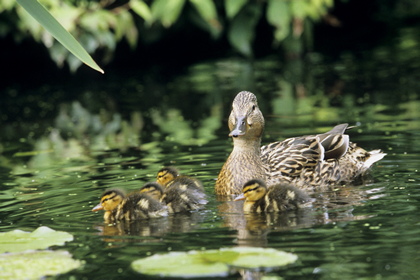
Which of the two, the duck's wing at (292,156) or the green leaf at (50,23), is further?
the duck's wing at (292,156)

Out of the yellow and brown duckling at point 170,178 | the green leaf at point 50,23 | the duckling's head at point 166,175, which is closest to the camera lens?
the green leaf at point 50,23

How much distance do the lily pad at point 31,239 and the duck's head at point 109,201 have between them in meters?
0.60

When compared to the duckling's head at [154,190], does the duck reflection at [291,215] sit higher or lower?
lower

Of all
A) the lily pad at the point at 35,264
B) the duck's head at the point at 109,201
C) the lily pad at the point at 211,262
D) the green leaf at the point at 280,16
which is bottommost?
the lily pad at the point at 211,262

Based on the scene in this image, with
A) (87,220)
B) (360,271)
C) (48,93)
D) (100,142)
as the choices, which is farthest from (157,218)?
(48,93)

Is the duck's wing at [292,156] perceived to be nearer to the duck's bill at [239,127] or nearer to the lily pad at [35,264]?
the duck's bill at [239,127]

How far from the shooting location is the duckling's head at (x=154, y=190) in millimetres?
6113

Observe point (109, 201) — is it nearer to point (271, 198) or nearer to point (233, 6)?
point (271, 198)

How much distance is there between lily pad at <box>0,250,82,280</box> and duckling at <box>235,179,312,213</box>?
1469 mm

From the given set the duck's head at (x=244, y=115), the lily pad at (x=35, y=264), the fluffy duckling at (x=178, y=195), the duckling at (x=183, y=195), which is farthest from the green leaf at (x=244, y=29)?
the lily pad at (x=35, y=264)

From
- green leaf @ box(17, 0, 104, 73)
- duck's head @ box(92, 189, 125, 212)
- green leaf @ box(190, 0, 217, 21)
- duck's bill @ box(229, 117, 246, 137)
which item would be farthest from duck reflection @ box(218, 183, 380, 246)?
green leaf @ box(190, 0, 217, 21)

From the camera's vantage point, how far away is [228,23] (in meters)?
17.1

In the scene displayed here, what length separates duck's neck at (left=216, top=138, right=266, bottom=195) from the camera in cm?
667

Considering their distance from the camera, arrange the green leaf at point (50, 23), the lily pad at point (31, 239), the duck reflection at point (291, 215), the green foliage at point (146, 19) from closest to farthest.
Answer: the green leaf at point (50, 23) → the lily pad at point (31, 239) → the duck reflection at point (291, 215) → the green foliage at point (146, 19)
